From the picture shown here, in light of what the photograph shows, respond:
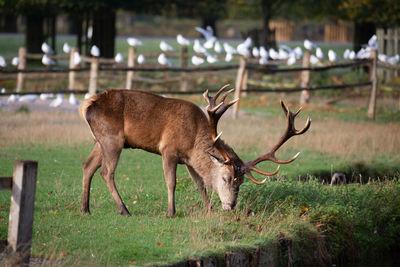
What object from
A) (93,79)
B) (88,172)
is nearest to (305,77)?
(93,79)

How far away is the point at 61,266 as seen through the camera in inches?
260

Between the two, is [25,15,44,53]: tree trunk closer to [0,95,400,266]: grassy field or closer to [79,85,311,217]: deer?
[0,95,400,266]: grassy field

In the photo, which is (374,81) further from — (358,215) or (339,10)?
(358,215)

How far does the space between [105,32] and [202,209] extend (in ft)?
64.7

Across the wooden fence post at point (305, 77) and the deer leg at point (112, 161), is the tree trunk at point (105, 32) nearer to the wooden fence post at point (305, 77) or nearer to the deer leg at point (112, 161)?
the wooden fence post at point (305, 77)

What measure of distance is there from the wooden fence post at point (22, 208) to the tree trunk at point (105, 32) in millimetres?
21798

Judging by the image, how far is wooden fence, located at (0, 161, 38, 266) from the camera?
6.36 metres

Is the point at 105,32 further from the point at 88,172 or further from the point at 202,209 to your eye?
the point at 202,209

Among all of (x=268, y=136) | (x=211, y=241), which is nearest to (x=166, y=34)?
(x=268, y=136)

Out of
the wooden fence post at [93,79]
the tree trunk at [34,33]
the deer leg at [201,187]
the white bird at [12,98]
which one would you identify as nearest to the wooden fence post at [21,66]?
the white bird at [12,98]

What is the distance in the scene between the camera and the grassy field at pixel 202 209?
25.2 feet

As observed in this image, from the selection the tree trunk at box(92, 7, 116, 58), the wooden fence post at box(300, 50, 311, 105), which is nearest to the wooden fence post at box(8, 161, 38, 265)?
the wooden fence post at box(300, 50, 311, 105)

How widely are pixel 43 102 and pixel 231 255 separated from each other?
48.4 ft

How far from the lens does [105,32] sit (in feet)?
92.7
